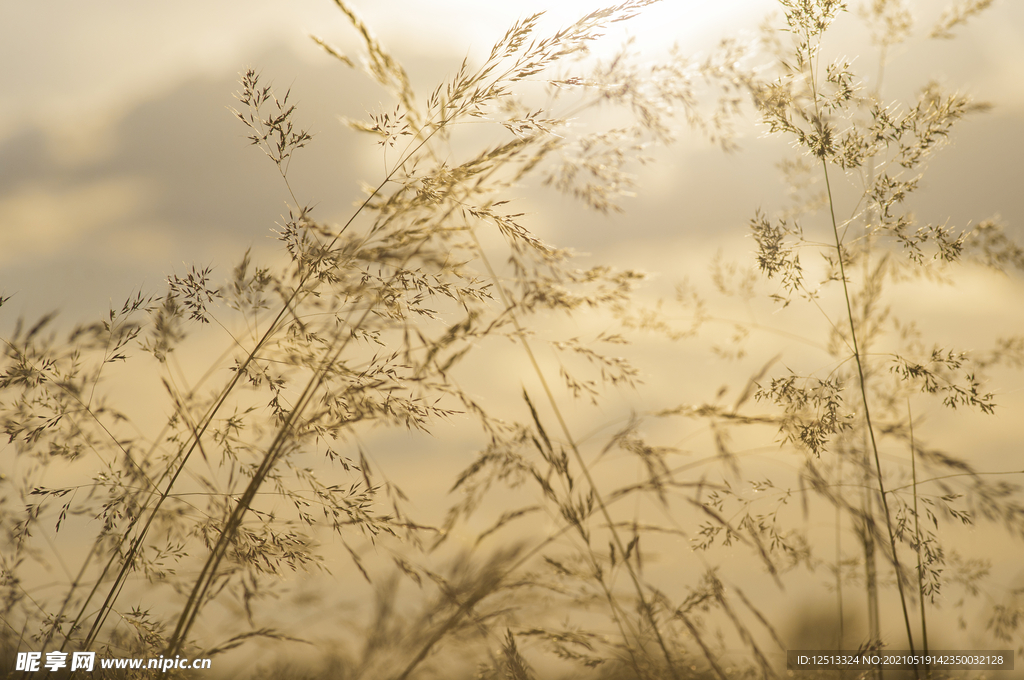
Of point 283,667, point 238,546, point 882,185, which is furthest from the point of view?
point 882,185

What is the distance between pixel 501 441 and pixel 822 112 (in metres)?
1.33

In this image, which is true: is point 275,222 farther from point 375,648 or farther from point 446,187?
point 375,648

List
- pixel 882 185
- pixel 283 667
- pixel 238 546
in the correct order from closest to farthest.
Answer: pixel 238 546
pixel 283 667
pixel 882 185

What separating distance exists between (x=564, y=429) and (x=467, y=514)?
1.11 ft

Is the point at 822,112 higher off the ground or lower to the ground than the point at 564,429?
higher

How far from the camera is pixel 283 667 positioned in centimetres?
175

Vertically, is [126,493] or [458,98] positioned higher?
[458,98]

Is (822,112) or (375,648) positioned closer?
(375,648)

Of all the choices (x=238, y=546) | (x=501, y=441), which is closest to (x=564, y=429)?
(x=501, y=441)

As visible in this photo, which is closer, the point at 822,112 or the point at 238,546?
the point at 238,546

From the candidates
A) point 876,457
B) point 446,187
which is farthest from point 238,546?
point 876,457

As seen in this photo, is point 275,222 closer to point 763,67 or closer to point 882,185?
point 763,67

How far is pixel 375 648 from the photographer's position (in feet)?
5.25

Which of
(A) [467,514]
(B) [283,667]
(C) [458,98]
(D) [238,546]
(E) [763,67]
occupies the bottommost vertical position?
(B) [283,667]
